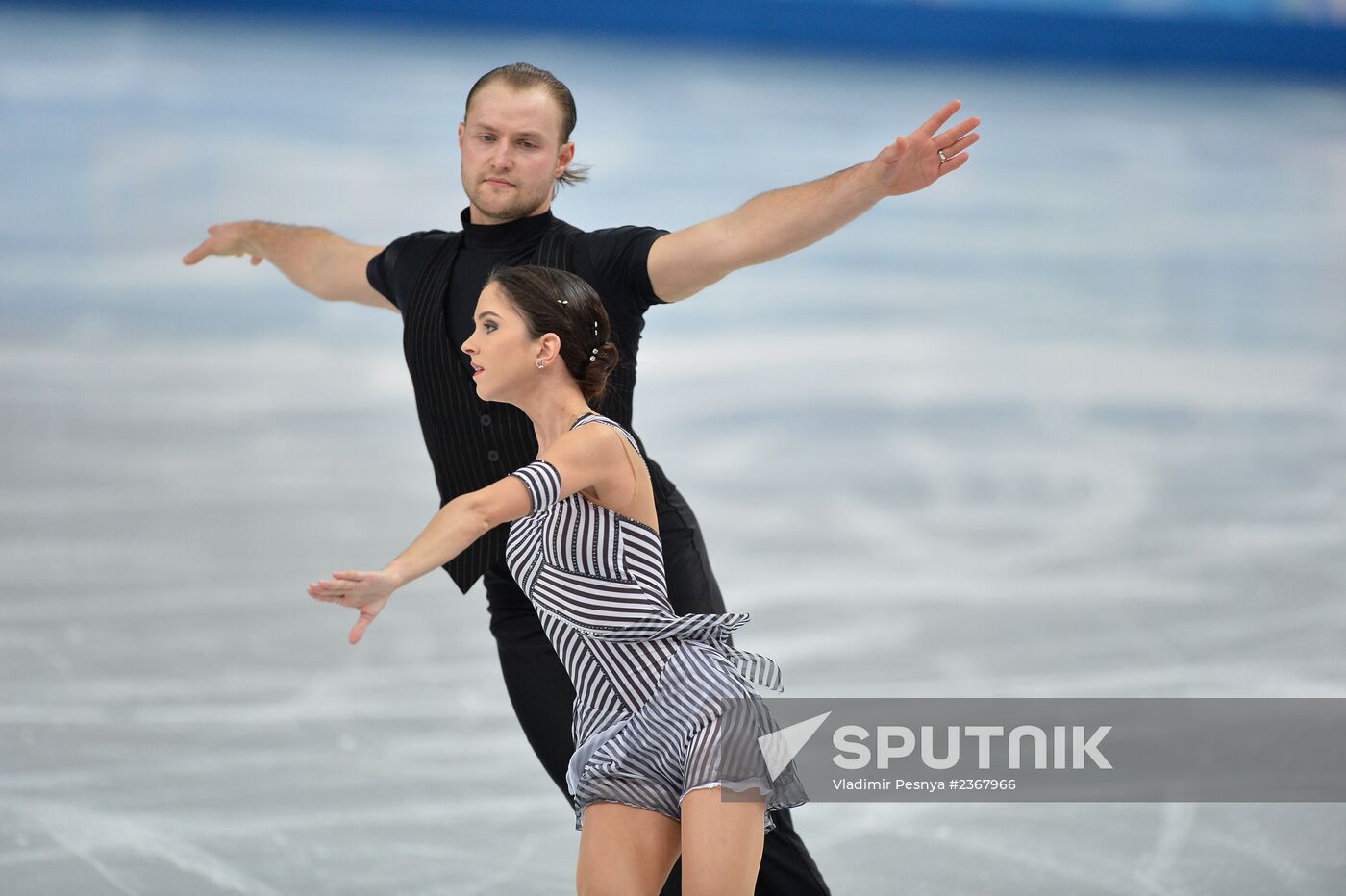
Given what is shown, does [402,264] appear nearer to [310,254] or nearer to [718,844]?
[310,254]

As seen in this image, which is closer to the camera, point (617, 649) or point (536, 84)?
point (617, 649)

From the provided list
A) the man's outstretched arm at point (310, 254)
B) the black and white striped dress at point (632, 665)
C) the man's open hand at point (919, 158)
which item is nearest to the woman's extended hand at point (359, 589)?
the black and white striped dress at point (632, 665)

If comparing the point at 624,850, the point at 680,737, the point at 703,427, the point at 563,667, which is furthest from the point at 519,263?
the point at 703,427

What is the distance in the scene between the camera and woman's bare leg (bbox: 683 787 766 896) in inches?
84.4

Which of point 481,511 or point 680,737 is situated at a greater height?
point 481,511

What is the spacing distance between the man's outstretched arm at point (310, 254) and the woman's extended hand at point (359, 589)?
1320 millimetres

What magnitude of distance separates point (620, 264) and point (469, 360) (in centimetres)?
31

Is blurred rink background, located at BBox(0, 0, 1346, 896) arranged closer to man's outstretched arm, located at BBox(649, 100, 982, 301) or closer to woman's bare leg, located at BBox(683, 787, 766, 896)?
woman's bare leg, located at BBox(683, 787, 766, 896)

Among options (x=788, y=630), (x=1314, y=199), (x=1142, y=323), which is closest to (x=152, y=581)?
(x=788, y=630)

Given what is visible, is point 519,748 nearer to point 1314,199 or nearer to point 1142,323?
point 1142,323

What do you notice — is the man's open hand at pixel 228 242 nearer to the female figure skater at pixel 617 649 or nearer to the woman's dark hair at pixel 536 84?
the woman's dark hair at pixel 536 84

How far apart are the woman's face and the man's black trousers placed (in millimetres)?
482

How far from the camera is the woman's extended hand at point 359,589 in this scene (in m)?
1.82

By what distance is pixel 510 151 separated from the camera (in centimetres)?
276
